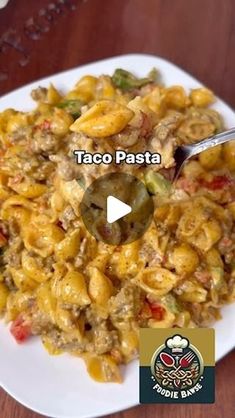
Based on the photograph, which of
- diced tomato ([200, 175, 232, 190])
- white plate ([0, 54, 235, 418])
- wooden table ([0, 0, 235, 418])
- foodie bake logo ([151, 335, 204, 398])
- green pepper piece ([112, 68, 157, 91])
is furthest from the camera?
wooden table ([0, 0, 235, 418])

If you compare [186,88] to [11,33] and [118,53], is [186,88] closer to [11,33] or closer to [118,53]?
[118,53]

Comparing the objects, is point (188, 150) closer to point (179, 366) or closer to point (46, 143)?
point (46, 143)

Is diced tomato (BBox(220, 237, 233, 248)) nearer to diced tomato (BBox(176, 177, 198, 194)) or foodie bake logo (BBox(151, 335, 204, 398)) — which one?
diced tomato (BBox(176, 177, 198, 194))

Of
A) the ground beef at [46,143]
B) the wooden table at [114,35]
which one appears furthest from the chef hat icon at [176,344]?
the wooden table at [114,35]

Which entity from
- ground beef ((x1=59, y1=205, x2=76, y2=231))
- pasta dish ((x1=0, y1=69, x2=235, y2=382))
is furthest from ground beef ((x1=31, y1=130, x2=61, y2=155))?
ground beef ((x1=59, y1=205, x2=76, y2=231))

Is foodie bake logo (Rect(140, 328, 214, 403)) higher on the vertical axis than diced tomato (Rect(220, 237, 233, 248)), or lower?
lower

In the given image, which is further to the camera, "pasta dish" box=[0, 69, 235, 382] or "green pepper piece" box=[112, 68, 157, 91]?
"green pepper piece" box=[112, 68, 157, 91]

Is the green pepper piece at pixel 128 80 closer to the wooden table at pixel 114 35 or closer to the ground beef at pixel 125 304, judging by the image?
the wooden table at pixel 114 35
